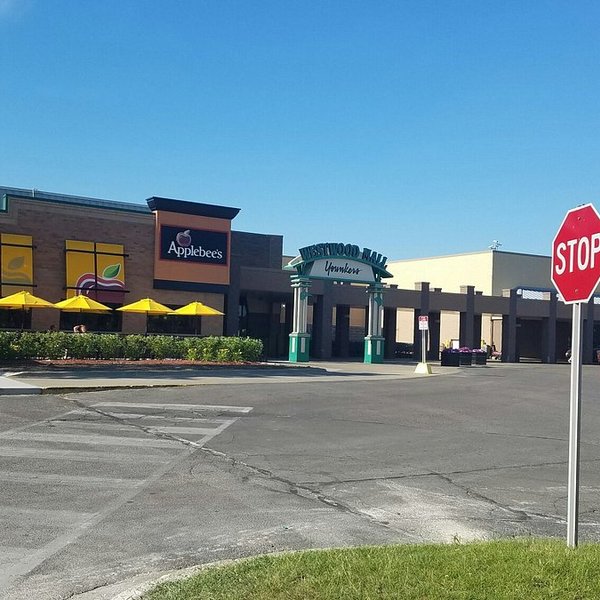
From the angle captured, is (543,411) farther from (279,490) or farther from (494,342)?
(494,342)

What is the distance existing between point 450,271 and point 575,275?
201ft

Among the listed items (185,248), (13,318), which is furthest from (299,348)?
(13,318)

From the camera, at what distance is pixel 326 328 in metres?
44.5

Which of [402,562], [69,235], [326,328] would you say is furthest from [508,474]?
[326,328]

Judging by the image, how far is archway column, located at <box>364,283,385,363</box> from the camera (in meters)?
41.0

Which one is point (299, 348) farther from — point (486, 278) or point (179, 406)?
point (486, 278)

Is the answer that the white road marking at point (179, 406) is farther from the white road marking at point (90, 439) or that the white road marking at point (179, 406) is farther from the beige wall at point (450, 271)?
the beige wall at point (450, 271)

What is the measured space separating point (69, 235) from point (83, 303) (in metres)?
5.01

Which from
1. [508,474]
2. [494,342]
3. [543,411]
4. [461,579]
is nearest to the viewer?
[461,579]

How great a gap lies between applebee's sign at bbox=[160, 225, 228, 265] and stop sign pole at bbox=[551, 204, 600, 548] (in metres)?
31.4

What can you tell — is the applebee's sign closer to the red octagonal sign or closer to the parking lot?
the parking lot

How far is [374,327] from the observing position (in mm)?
41375

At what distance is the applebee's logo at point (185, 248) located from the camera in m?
36.3

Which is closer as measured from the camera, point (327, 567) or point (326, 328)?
point (327, 567)
